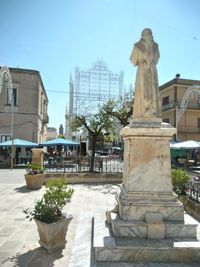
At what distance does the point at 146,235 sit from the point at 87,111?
46.3 feet

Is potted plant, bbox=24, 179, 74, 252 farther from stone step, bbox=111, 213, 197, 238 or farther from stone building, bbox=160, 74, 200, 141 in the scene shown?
stone building, bbox=160, 74, 200, 141

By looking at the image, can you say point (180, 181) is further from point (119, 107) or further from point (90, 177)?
point (119, 107)

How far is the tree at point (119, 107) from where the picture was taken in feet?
48.7

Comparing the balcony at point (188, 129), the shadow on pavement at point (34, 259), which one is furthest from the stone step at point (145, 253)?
the balcony at point (188, 129)

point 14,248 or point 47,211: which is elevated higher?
point 47,211

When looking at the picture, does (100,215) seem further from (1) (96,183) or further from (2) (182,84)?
(2) (182,84)

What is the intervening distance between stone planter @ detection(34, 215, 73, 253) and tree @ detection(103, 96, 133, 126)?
1025 cm

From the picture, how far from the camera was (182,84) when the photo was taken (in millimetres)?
33000

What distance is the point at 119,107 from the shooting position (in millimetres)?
16109

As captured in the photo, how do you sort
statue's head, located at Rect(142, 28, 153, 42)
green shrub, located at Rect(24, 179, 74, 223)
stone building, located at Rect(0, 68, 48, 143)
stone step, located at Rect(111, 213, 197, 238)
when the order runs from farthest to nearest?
stone building, located at Rect(0, 68, 48, 143), statue's head, located at Rect(142, 28, 153, 42), green shrub, located at Rect(24, 179, 74, 223), stone step, located at Rect(111, 213, 197, 238)

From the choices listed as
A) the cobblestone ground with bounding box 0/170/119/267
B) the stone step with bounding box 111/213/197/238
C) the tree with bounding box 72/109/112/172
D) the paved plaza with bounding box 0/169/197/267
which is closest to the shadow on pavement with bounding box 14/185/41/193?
the cobblestone ground with bounding box 0/170/119/267

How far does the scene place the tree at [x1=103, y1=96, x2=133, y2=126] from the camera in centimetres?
1484

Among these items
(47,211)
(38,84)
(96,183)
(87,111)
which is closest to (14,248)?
(47,211)

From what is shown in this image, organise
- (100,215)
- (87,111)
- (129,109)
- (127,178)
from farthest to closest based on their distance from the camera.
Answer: (87,111) → (129,109) → (100,215) → (127,178)
